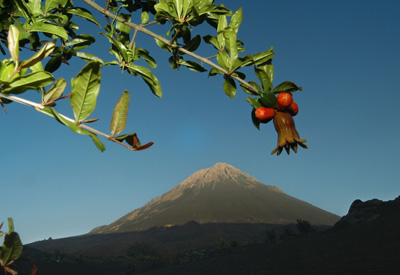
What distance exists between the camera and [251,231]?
4781cm

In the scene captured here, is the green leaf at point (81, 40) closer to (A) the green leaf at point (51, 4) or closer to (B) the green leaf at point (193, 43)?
(A) the green leaf at point (51, 4)

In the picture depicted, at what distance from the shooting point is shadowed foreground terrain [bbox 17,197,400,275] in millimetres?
10180

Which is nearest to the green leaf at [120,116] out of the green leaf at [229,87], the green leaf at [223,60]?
the green leaf at [223,60]

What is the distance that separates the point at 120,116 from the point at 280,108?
0.64m

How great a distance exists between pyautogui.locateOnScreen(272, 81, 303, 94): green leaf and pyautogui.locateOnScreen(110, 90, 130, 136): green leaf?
626mm

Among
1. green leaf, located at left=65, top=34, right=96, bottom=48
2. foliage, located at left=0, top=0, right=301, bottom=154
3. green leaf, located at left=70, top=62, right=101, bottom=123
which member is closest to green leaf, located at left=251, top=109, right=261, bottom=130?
foliage, located at left=0, top=0, right=301, bottom=154

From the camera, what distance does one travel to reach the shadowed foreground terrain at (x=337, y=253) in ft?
33.4

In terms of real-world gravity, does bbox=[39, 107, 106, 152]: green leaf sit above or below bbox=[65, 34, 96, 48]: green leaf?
below

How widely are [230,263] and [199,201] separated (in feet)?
198

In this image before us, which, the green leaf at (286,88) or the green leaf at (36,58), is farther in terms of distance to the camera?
the green leaf at (286,88)

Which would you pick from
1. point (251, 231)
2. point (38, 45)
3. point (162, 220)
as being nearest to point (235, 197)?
point (162, 220)

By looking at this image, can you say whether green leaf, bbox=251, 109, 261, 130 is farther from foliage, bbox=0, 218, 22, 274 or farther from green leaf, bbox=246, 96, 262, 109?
foliage, bbox=0, 218, 22, 274

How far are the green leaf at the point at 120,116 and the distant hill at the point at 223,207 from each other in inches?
2254

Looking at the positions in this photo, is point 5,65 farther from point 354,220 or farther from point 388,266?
point 354,220
